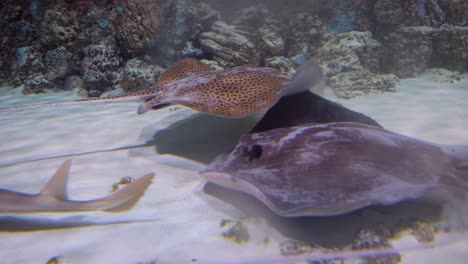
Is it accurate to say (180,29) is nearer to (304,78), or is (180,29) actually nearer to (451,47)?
(304,78)

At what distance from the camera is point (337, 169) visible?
226cm

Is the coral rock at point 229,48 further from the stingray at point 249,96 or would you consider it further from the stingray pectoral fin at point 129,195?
the stingray pectoral fin at point 129,195

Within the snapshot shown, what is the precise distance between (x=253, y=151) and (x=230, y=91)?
4.81ft

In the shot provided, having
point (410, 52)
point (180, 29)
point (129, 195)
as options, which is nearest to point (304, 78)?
point (129, 195)

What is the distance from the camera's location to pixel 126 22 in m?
8.27

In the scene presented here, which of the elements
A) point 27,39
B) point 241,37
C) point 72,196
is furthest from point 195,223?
point 27,39

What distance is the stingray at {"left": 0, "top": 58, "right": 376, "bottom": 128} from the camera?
339 centimetres

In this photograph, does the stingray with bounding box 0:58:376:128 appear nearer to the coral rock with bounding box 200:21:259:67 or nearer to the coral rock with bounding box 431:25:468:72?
the coral rock with bounding box 200:21:259:67

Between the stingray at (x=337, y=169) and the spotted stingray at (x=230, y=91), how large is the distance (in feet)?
2.09

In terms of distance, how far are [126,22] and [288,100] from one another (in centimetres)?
646

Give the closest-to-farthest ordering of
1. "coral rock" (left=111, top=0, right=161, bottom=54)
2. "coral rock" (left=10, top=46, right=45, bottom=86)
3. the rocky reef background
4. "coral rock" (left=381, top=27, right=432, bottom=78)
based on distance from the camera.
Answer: the rocky reef background
"coral rock" (left=381, top=27, right=432, bottom=78)
"coral rock" (left=111, top=0, right=161, bottom=54)
"coral rock" (left=10, top=46, right=45, bottom=86)

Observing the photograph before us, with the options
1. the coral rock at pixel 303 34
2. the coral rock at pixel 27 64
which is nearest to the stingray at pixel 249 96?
the coral rock at pixel 303 34

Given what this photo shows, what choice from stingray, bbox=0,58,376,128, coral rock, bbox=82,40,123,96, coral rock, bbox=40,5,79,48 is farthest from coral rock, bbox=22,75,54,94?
stingray, bbox=0,58,376,128

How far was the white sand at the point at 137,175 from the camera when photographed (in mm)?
2225
